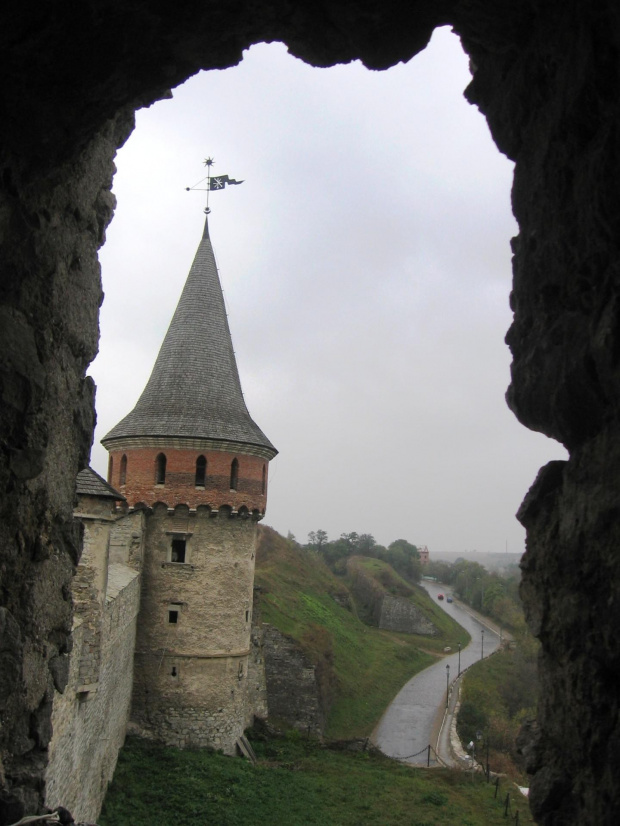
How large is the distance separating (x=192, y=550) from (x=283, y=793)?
19.4 ft

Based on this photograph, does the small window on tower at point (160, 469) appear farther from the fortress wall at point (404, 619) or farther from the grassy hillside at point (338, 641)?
the fortress wall at point (404, 619)

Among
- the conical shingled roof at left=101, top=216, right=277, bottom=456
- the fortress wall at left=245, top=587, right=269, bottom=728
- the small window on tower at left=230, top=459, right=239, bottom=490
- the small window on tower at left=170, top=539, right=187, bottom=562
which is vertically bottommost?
the fortress wall at left=245, top=587, right=269, bottom=728

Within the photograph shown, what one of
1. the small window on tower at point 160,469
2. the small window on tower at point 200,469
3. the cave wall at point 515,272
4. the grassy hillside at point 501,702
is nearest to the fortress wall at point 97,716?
the small window on tower at point 160,469

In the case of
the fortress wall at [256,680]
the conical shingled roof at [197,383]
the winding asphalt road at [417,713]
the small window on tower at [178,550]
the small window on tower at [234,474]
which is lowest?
the winding asphalt road at [417,713]

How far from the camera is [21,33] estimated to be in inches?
132

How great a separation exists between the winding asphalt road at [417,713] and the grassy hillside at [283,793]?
4.18 meters

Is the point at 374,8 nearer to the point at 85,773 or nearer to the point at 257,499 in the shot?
the point at 85,773

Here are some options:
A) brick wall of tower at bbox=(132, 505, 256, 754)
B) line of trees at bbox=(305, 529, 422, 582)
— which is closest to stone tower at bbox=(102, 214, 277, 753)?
brick wall of tower at bbox=(132, 505, 256, 754)

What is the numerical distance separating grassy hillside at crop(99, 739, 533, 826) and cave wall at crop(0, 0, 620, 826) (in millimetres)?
11316

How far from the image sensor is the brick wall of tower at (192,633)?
17797mm

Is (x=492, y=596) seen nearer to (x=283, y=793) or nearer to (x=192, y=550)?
(x=283, y=793)

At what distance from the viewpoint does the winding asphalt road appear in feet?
81.9

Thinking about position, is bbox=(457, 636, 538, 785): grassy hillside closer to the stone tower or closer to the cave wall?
the stone tower

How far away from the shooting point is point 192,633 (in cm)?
1806
